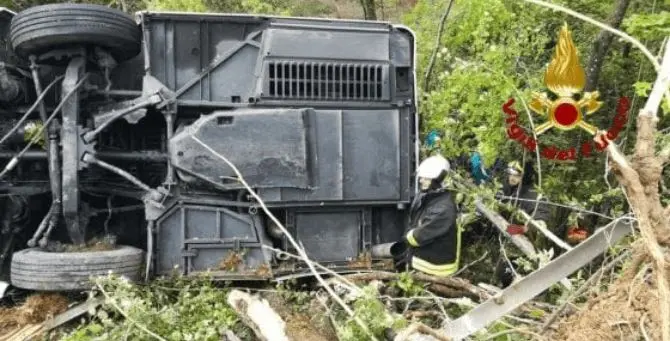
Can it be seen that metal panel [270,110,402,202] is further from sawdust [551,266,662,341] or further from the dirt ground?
sawdust [551,266,662,341]

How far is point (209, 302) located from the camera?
158 inches

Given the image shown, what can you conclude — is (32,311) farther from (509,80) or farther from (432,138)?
(509,80)

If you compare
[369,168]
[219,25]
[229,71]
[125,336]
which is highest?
[219,25]

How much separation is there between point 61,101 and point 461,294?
284 centimetres

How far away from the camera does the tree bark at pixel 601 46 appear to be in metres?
4.75

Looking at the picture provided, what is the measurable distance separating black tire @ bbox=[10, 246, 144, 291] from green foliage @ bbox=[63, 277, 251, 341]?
0.16 metres

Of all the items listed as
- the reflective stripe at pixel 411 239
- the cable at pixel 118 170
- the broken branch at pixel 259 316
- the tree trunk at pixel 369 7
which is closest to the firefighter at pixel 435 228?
the reflective stripe at pixel 411 239

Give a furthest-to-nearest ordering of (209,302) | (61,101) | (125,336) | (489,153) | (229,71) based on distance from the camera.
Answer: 1. (489,153)
2. (229,71)
3. (61,101)
4. (209,302)
5. (125,336)

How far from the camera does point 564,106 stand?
5.01 m

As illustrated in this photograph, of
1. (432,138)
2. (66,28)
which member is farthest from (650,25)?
(66,28)

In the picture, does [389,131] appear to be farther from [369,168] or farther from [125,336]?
[125,336]

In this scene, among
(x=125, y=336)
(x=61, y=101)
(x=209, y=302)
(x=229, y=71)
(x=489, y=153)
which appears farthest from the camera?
(x=489, y=153)

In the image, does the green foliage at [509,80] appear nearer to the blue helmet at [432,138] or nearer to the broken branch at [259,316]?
the blue helmet at [432,138]

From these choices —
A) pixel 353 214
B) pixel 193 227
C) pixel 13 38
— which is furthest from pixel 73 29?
pixel 353 214
